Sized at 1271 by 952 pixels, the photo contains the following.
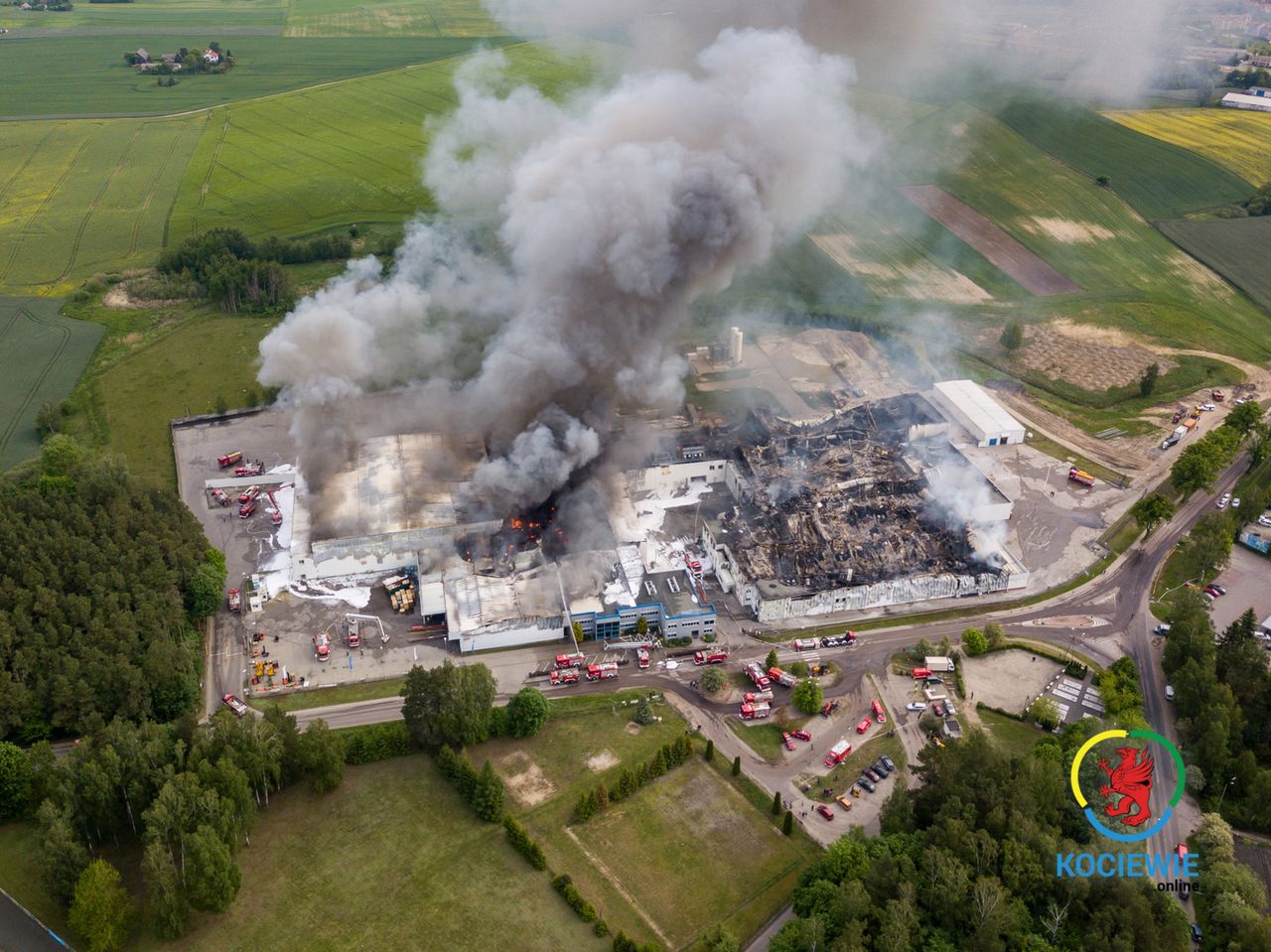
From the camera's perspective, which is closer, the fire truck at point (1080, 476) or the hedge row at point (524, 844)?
the hedge row at point (524, 844)

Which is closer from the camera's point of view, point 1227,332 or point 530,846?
point 530,846

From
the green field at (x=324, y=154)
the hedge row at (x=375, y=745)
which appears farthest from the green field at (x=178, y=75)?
the hedge row at (x=375, y=745)

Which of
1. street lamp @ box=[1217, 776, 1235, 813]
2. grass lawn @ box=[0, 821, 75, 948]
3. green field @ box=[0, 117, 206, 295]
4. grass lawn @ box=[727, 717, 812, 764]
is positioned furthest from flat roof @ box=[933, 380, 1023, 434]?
green field @ box=[0, 117, 206, 295]

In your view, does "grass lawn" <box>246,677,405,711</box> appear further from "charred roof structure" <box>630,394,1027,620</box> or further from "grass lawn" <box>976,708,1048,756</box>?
"grass lawn" <box>976,708,1048,756</box>

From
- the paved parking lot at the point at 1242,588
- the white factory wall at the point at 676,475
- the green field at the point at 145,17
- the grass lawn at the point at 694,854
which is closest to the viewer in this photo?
the grass lawn at the point at 694,854

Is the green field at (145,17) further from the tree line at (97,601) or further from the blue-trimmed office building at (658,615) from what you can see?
the blue-trimmed office building at (658,615)

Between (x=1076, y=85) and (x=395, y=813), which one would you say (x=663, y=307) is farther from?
(x=1076, y=85)

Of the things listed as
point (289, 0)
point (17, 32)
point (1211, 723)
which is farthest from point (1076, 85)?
point (17, 32)

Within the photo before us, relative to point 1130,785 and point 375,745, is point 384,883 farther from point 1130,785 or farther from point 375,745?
point 1130,785
